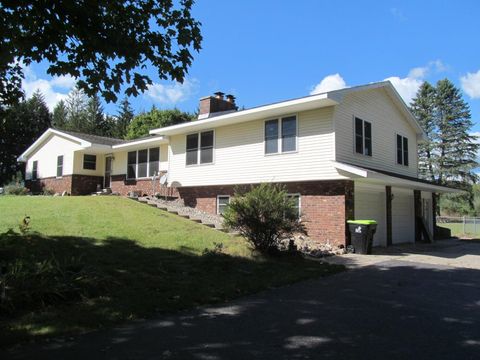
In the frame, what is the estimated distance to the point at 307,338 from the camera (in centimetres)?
562

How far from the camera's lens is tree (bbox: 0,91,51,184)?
42.1 meters

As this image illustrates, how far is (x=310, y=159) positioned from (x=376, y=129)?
4.53 meters

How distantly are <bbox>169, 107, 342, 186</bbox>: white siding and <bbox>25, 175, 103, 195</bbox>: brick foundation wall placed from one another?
7.76 m

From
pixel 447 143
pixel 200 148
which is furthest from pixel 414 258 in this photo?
pixel 447 143

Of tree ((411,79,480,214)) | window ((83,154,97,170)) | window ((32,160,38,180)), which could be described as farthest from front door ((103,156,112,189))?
tree ((411,79,480,214))

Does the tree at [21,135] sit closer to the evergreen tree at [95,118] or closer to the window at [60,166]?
the evergreen tree at [95,118]

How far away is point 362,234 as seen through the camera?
14734 mm

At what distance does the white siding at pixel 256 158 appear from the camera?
1606cm

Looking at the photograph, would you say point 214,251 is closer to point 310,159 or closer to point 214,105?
point 310,159

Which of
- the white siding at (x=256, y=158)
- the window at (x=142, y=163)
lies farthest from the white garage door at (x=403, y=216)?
the window at (x=142, y=163)

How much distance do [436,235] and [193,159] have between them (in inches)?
551

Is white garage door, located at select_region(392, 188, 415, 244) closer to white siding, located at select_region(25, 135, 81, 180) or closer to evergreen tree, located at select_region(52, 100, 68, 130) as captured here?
white siding, located at select_region(25, 135, 81, 180)

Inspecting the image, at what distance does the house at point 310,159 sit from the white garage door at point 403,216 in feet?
0.15

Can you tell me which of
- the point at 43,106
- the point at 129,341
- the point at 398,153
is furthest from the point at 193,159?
the point at 43,106
